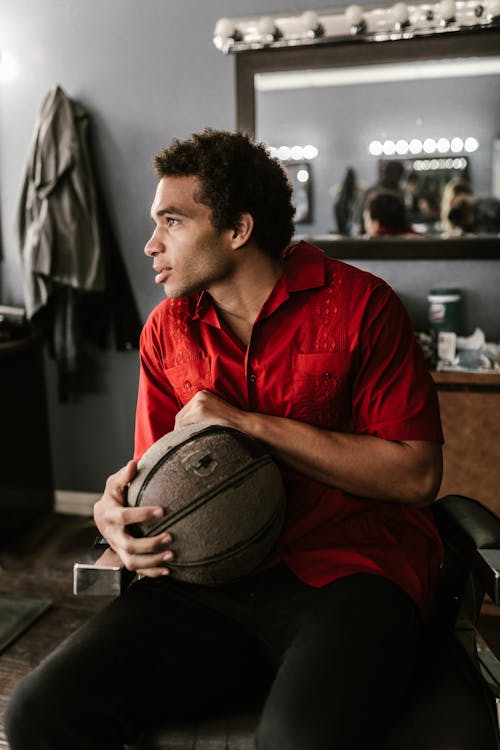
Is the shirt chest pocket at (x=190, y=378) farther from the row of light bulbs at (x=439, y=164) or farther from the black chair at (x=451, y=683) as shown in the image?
the row of light bulbs at (x=439, y=164)

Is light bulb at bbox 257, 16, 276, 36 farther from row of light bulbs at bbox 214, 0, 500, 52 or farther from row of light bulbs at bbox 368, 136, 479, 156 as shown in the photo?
row of light bulbs at bbox 368, 136, 479, 156

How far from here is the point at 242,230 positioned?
1.50 m

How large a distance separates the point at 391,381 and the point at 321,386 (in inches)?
5.4

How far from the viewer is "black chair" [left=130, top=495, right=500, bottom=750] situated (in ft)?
3.35

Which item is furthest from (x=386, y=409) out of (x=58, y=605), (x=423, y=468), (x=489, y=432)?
(x=58, y=605)

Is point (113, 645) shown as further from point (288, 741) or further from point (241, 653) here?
point (288, 741)

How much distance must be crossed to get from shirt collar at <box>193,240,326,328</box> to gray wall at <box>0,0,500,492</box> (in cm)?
152

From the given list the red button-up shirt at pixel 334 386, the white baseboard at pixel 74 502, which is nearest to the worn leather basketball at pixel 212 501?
the red button-up shirt at pixel 334 386

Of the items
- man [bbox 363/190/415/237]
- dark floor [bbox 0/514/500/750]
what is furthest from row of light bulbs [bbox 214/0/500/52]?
dark floor [bbox 0/514/500/750]

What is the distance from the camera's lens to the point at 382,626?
115 cm

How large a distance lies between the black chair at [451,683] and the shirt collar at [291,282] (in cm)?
54

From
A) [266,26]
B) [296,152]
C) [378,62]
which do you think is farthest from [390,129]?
[266,26]

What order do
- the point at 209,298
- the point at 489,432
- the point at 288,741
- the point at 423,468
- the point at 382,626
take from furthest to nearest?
the point at 489,432 → the point at 209,298 → the point at 423,468 → the point at 382,626 → the point at 288,741

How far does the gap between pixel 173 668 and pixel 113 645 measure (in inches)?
4.2
